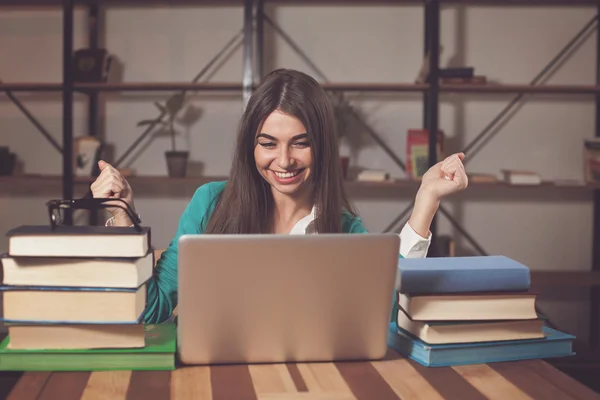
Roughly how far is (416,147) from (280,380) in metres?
2.53

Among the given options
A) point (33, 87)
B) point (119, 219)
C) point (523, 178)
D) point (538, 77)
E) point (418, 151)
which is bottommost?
point (119, 219)

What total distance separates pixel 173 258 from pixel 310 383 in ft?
2.02

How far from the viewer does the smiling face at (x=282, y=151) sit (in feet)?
5.41

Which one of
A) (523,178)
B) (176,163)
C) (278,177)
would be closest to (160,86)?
(176,163)

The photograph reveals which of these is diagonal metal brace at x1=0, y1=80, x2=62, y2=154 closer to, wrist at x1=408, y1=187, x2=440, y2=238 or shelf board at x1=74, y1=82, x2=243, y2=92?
shelf board at x1=74, y1=82, x2=243, y2=92

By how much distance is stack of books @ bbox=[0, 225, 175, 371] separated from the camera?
41.6 inches

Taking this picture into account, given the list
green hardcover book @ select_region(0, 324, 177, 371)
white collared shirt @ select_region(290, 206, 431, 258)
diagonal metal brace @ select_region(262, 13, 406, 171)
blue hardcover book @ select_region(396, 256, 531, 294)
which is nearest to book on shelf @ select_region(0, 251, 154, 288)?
green hardcover book @ select_region(0, 324, 177, 371)

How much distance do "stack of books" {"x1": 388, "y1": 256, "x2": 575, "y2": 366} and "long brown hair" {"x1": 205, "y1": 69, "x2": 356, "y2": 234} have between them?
578mm

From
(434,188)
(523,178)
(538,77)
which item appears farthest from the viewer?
(538,77)

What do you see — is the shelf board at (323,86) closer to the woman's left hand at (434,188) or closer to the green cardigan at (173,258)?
the green cardigan at (173,258)

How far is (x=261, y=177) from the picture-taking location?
1.76 meters

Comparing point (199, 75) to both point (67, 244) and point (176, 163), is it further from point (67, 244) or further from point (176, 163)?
point (67, 244)

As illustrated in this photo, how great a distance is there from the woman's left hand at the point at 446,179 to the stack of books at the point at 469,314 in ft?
0.89

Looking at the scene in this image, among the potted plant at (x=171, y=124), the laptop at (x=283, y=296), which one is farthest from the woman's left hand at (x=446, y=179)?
the potted plant at (x=171, y=124)
